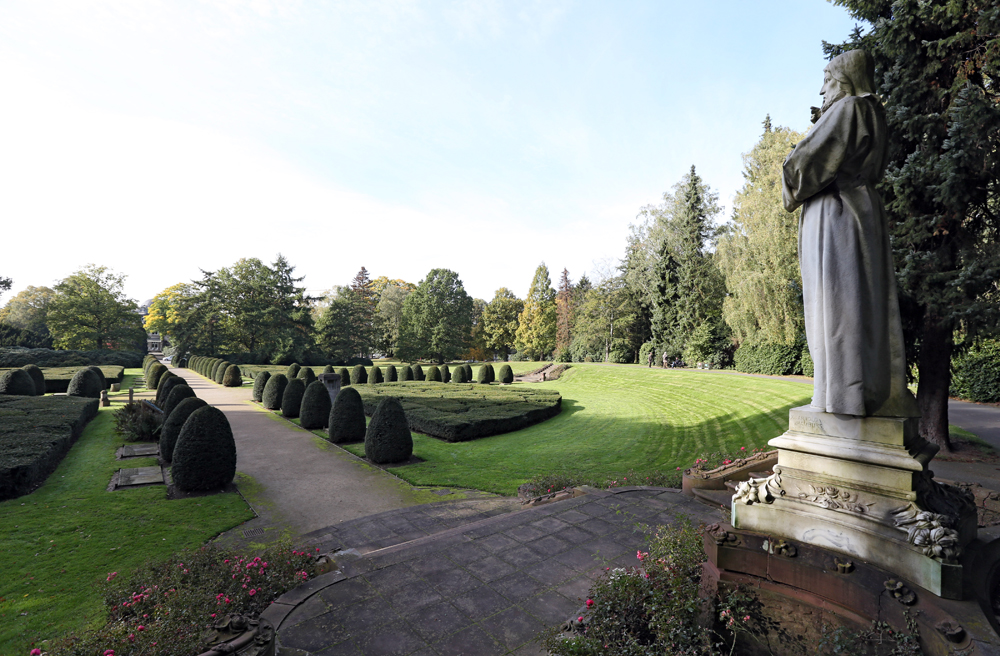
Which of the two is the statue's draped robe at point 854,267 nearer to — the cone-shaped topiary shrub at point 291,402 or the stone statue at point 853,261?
the stone statue at point 853,261

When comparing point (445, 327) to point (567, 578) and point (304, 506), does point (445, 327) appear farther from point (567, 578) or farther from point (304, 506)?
point (567, 578)

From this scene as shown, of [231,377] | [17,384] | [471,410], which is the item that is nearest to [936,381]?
[471,410]

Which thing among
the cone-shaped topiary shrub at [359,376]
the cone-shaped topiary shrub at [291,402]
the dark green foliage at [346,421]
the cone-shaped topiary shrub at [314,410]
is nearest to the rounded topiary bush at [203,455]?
the dark green foliage at [346,421]

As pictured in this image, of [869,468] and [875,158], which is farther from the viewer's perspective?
[875,158]

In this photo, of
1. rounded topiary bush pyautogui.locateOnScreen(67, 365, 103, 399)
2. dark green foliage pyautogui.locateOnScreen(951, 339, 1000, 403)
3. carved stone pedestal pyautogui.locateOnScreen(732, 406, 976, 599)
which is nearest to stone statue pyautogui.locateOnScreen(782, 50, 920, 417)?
carved stone pedestal pyautogui.locateOnScreen(732, 406, 976, 599)

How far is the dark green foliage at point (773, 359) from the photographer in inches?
861

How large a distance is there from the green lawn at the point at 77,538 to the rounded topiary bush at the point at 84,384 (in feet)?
39.6

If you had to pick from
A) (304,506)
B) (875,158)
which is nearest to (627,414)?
(304,506)

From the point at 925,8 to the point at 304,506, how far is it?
13387 mm

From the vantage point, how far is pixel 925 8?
7.16 meters

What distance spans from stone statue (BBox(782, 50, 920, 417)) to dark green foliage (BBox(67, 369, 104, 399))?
2432cm

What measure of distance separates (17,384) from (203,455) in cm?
1631

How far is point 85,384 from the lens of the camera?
18.1m

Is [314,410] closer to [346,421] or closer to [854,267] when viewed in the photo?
[346,421]
